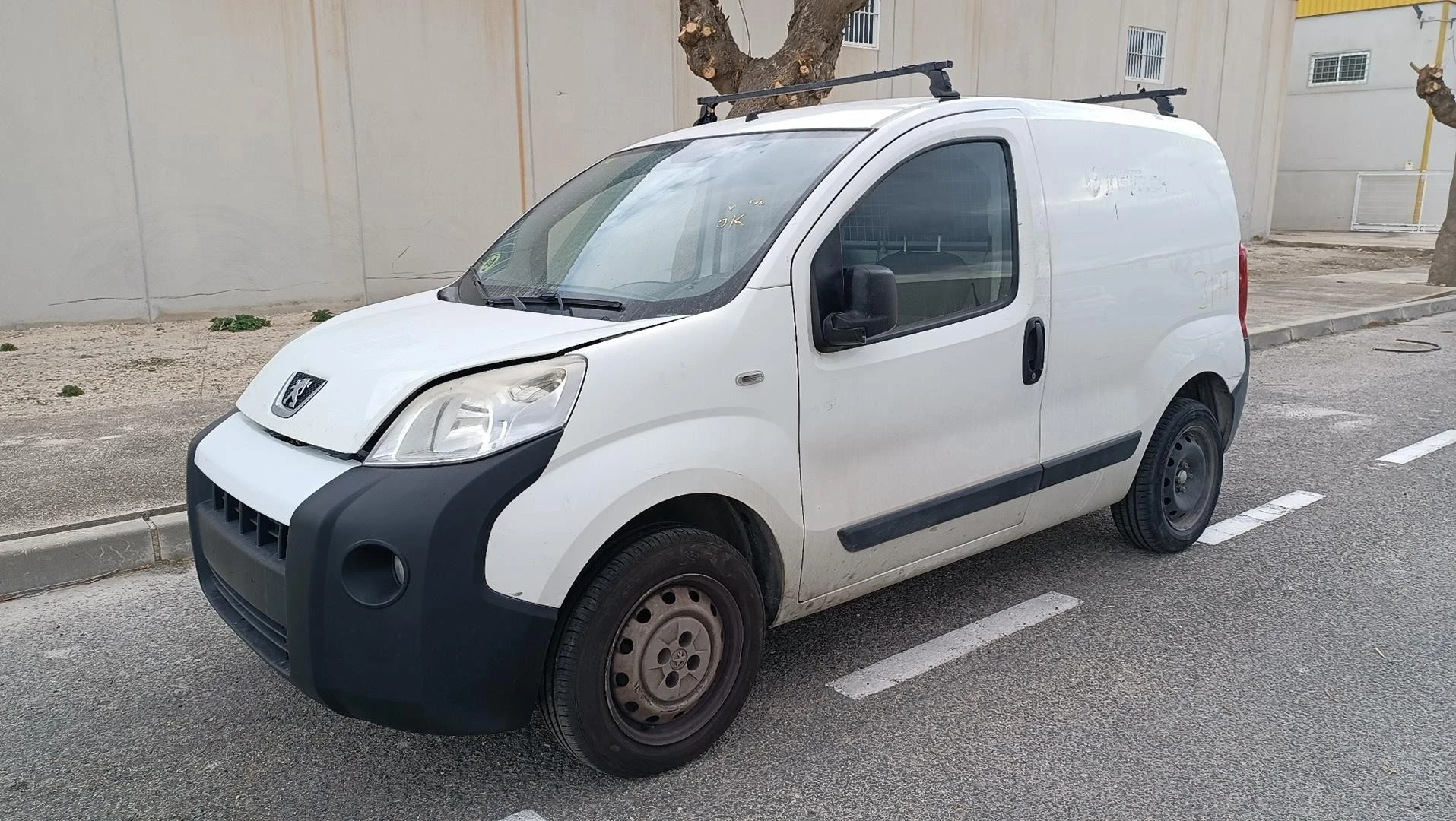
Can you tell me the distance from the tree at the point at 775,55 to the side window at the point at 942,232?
14.6ft

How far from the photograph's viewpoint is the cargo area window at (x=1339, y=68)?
28422 millimetres

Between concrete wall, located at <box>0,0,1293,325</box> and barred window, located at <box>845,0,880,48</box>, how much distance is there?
1.06 meters

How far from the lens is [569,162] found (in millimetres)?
12180

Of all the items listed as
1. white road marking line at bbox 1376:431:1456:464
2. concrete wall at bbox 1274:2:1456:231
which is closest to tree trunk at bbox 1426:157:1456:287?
white road marking line at bbox 1376:431:1456:464

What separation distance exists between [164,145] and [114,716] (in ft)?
26.5

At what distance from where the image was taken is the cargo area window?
28422 millimetres

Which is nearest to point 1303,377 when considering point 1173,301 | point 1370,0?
point 1173,301

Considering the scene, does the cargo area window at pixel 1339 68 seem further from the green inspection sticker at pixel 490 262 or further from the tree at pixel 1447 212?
the green inspection sticker at pixel 490 262

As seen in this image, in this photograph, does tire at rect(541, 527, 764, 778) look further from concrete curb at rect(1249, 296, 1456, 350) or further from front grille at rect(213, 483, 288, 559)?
concrete curb at rect(1249, 296, 1456, 350)

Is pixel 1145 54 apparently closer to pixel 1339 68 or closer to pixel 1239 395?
pixel 1339 68

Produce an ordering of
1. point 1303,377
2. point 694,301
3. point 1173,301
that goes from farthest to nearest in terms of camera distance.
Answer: point 1303,377
point 1173,301
point 694,301

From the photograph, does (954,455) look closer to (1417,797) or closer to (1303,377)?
(1417,797)

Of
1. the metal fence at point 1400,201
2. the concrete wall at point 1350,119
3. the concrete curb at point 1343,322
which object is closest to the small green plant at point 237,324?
the concrete curb at point 1343,322

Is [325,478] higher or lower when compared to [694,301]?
lower
